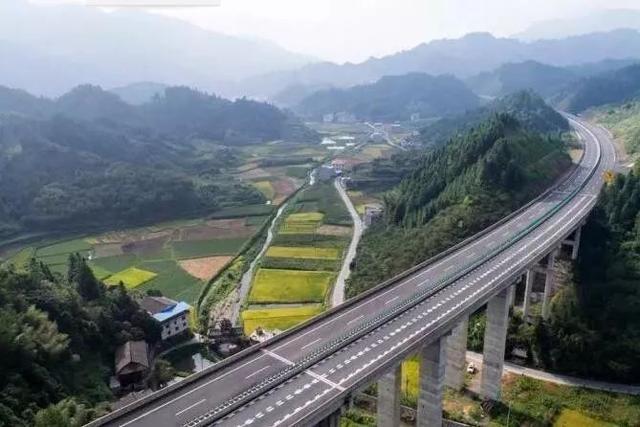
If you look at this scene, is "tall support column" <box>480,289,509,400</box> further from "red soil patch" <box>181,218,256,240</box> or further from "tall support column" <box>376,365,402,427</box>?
"red soil patch" <box>181,218,256,240</box>

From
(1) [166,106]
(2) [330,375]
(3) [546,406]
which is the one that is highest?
(1) [166,106]

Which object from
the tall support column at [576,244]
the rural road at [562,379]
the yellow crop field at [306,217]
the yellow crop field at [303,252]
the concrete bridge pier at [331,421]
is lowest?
the rural road at [562,379]

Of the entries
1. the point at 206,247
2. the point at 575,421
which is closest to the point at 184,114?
the point at 206,247

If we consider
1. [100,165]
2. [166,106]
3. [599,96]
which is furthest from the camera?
[166,106]

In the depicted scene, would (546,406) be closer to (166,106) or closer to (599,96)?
(599,96)

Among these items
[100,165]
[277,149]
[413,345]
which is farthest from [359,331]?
[277,149]

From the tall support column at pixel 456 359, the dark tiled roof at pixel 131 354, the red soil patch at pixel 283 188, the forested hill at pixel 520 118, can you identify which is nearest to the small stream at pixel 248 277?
the dark tiled roof at pixel 131 354

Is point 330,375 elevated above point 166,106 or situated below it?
below

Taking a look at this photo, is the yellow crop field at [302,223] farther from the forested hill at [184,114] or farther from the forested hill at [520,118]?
the forested hill at [184,114]
